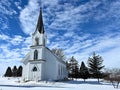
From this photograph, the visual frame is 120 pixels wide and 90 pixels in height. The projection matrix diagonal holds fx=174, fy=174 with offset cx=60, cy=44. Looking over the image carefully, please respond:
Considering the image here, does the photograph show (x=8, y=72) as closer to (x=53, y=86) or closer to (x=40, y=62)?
(x=40, y=62)

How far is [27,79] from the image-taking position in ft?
127

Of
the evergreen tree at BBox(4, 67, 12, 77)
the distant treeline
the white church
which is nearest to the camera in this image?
the white church

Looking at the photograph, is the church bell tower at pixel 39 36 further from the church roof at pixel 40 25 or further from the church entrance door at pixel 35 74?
the church entrance door at pixel 35 74

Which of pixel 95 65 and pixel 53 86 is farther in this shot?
pixel 95 65

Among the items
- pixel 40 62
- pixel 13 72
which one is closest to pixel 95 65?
pixel 40 62

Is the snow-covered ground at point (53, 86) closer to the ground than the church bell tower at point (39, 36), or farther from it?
closer to the ground

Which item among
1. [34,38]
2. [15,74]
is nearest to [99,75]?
[34,38]

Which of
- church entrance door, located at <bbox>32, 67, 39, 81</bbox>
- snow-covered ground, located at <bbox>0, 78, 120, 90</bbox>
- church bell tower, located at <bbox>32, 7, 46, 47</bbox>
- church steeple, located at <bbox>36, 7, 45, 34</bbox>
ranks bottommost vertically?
snow-covered ground, located at <bbox>0, 78, 120, 90</bbox>

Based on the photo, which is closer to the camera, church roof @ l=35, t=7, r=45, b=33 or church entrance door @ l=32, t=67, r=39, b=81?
church entrance door @ l=32, t=67, r=39, b=81

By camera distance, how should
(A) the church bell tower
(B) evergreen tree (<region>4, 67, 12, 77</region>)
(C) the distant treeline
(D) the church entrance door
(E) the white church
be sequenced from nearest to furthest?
(D) the church entrance door
(E) the white church
(A) the church bell tower
(C) the distant treeline
(B) evergreen tree (<region>4, 67, 12, 77</region>)

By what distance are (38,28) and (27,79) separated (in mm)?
12120

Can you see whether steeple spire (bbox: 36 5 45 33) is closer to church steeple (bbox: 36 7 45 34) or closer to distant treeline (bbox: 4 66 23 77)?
church steeple (bbox: 36 7 45 34)

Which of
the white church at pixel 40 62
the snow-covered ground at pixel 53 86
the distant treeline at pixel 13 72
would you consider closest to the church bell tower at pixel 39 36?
the white church at pixel 40 62

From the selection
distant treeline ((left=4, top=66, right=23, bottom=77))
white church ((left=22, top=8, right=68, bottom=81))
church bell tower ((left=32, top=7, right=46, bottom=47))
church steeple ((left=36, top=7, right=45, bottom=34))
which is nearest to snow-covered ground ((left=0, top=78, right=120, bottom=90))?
white church ((left=22, top=8, right=68, bottom=81))
